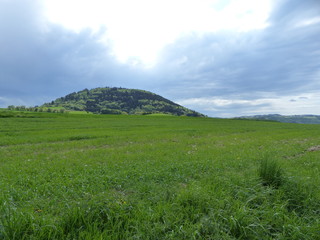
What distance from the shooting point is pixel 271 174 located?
6.57 m

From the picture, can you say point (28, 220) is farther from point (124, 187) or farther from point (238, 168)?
point (238, 168)

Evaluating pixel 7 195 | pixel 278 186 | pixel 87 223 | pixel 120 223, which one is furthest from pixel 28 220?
pixel 278 186

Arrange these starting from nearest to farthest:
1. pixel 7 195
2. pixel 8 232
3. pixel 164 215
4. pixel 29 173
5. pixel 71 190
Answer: pixel 8 232 < pixel 164 215 < pixel 7 195 < pixel 71 190 < pixel 29 173

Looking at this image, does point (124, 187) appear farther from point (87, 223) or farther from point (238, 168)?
point (238, 168)

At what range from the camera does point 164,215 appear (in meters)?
4.47

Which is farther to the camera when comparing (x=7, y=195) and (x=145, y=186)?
(x=145, y=186)

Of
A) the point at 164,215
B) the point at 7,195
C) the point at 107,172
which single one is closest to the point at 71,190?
the point at 7,195

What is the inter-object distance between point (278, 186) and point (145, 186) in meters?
5.02

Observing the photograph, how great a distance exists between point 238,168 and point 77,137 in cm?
2235

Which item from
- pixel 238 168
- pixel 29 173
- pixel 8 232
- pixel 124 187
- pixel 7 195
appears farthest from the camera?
pixel 238 168

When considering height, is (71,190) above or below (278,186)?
below

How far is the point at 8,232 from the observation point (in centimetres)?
337

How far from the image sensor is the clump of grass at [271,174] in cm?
636

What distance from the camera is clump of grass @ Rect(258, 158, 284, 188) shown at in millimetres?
6359
